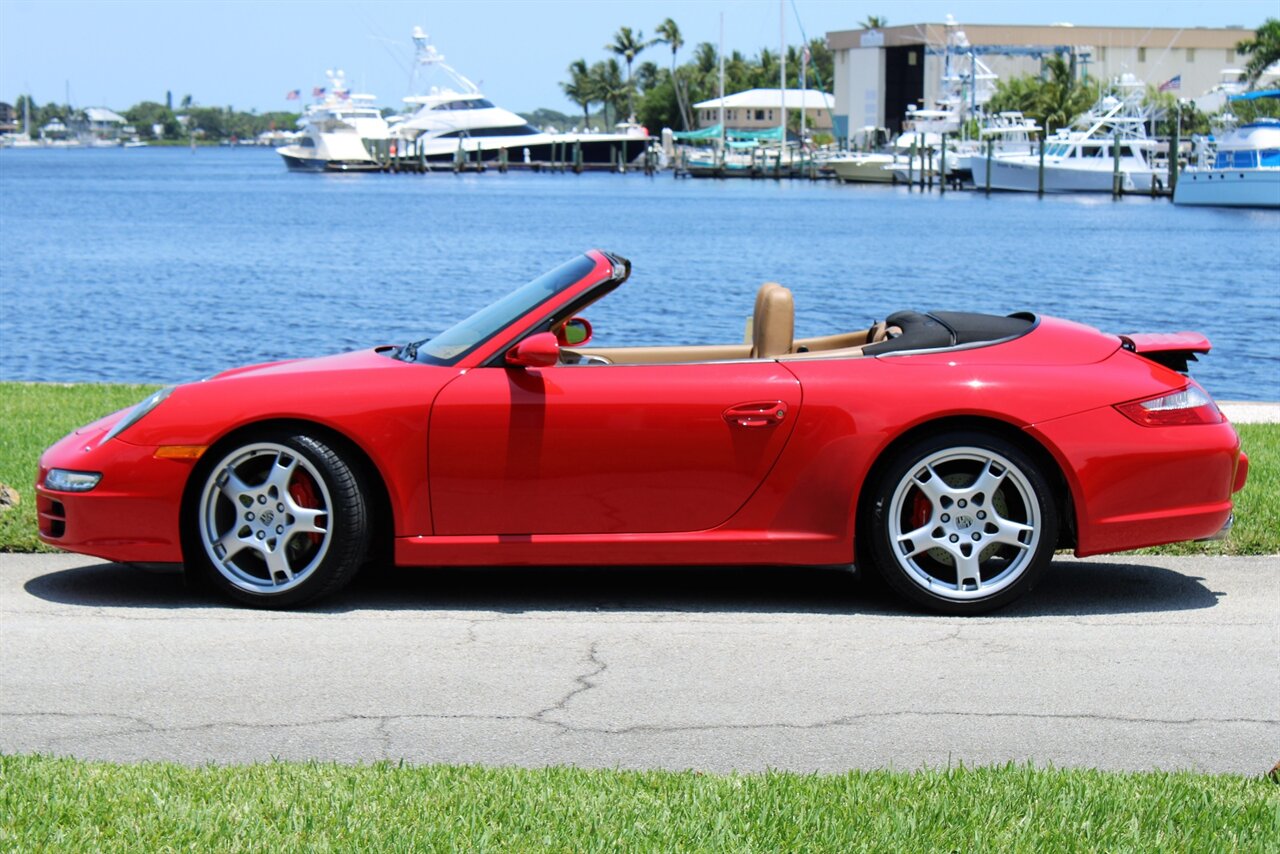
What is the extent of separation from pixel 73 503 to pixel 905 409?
3.06 meters

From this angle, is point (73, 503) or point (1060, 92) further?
point (1060, 92)

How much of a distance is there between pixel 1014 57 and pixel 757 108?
106 ft

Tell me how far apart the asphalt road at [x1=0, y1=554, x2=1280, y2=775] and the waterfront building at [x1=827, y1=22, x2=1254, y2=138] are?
110938 mm

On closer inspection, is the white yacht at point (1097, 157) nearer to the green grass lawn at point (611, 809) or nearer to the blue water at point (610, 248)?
the blue water at point (610, 248)

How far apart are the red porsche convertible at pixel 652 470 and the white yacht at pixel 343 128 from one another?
425 ft

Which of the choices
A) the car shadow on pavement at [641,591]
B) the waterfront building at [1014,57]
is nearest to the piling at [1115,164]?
the waterfront building at [1014,57]

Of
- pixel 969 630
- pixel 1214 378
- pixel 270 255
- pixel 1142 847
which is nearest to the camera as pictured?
pixel 1142 847

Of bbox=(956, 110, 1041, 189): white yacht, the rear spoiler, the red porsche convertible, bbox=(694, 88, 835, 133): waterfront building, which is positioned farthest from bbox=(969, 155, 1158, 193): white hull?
the red porsche convertible

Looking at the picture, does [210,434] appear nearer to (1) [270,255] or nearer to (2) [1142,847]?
(2) [1142,847]

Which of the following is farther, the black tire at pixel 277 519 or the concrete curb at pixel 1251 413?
the concrete curb at pixel 1251 413

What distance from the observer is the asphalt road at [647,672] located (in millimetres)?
4480

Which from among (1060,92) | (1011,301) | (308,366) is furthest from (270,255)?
(1060,92)

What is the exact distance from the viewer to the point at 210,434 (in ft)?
19.3

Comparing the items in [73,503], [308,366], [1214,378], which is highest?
[308,366]
